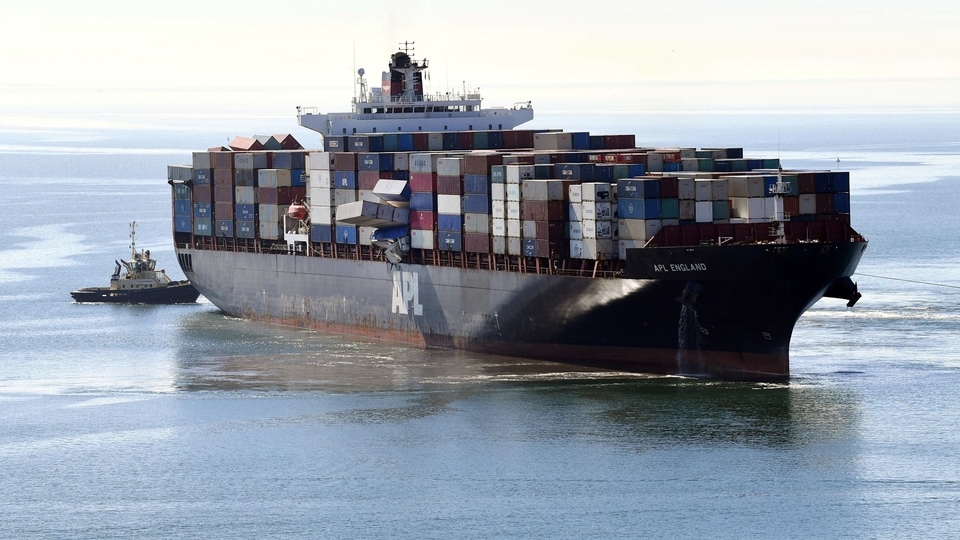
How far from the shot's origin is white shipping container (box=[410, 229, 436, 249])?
62.9m

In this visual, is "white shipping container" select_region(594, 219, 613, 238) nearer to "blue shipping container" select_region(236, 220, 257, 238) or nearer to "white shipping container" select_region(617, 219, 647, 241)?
"white shipping container" select_region(617, 219, 647, 241)

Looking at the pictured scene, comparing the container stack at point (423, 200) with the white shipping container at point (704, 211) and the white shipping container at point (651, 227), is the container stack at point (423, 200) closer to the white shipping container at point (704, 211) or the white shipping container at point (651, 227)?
the white shipping container at point (651, 227)

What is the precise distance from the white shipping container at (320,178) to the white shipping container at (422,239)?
5512 millimetres

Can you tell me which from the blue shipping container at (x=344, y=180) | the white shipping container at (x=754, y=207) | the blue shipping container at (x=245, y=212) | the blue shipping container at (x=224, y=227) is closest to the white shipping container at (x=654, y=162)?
the white shipping container at (x=754, y=207)

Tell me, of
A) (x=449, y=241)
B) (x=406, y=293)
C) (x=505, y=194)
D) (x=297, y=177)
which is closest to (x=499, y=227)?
(x=505, y=194)

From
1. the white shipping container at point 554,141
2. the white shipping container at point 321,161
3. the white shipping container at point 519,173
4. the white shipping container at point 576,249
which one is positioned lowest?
the white shipping container at point 576,249

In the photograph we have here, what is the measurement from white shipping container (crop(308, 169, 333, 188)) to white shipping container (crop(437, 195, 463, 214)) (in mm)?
6958

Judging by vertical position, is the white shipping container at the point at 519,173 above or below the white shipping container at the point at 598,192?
above

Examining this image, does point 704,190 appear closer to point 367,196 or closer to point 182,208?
point 367,196

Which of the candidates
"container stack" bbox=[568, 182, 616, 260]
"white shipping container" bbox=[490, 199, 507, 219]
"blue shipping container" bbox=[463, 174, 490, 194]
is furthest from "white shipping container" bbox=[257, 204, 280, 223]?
"container stack" bbox=[568, 182, 616, 260]

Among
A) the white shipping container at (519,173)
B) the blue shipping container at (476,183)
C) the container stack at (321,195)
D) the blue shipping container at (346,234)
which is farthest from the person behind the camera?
the container stack at (321,195)

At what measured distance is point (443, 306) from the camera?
62688 millimetres

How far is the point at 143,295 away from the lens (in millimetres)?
79000

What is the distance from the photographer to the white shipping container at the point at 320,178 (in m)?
67.9
